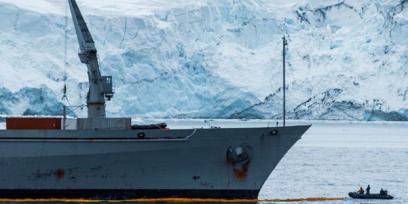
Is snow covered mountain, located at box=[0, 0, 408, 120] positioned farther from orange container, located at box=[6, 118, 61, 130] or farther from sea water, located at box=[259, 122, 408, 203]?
orange container, located at box=[6, 118, 61, 130]

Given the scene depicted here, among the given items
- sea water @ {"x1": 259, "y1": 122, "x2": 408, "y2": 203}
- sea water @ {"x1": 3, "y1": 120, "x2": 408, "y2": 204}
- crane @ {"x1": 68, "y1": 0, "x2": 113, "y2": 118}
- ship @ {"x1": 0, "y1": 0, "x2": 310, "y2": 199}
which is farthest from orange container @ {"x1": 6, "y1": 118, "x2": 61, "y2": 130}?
sea water @ {"x1": 259, "y1": 122, "x2": 408, "y2": 203}

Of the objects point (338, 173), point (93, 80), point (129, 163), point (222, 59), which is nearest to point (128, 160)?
point (129, 163)

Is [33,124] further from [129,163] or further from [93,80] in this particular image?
[129,163]

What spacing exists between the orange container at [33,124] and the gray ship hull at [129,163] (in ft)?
2.16

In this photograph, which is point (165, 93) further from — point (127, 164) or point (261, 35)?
point (127, 164)

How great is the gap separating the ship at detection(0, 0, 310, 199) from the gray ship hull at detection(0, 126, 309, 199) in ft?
0.10

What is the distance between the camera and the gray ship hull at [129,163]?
27938 millimetres

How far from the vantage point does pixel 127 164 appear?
92.4ft

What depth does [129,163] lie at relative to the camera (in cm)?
2816

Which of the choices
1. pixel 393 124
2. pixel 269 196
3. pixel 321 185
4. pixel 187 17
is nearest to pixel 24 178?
pixel 269 196

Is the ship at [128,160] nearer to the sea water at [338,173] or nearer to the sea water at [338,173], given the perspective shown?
the sea water at [338,173]

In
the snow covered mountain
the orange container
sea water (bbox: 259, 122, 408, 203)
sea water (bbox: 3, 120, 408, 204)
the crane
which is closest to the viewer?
the orange container

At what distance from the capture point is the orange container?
93.7 ft

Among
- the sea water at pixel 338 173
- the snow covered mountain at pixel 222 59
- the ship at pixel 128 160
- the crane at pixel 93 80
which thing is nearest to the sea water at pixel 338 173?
the sea water at pixel 338 173
